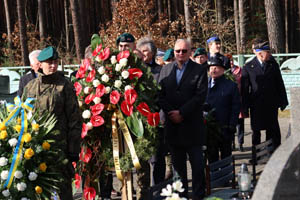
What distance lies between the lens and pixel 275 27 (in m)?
21.7

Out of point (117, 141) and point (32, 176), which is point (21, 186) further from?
point (117, 141)

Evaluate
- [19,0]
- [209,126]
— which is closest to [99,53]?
[209,126]

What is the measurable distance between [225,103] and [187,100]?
167cm

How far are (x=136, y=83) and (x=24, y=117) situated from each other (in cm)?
144

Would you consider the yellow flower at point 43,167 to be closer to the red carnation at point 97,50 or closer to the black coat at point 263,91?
the red carnation at point 97,50

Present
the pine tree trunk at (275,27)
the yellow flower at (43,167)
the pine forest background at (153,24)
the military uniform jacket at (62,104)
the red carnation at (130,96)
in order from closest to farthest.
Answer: the yellow flower at (43,167)
the military uniform jacket at (62,104)
the red carnation at (130,96)
the pine tree trunk at (275,27)
the pine forest background at (153,24)

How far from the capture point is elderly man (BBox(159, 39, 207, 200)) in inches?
285

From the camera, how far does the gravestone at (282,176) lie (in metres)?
3.35

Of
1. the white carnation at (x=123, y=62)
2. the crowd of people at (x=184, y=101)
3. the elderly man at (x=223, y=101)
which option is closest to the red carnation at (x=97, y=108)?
the white carnation at (x=123, y=62)

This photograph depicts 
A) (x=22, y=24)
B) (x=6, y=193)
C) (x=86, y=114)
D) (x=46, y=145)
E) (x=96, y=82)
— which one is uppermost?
(x=22, y=24)

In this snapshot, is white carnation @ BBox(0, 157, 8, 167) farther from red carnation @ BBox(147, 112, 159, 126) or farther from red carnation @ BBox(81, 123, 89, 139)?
red carnation @ BBox(147, 112, 159, 126)

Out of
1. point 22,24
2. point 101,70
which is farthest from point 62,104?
point 22,24

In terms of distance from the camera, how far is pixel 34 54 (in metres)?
7.96

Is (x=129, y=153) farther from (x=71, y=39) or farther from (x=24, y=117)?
(x=71, y=39)
